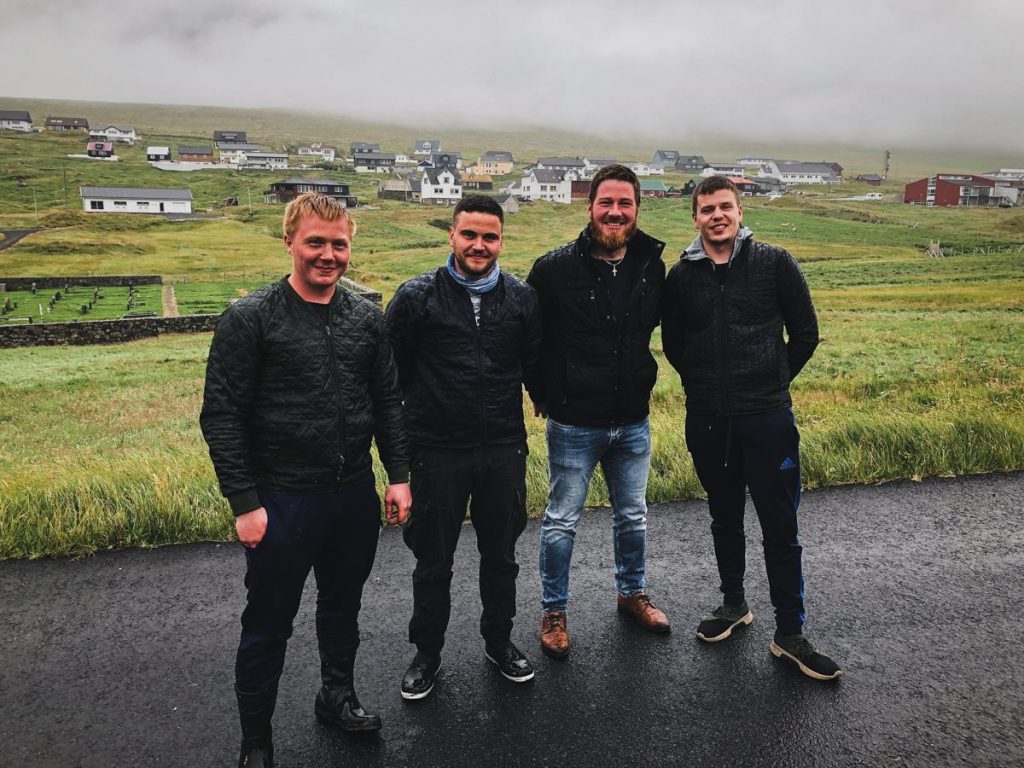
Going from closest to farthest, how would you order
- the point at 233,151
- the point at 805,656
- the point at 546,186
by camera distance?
1. the point at 805,656
2. the point at 546,186
3. the point at 233,151

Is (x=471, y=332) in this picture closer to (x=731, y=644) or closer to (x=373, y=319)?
(x=373, y=319)

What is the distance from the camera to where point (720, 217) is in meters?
4.27

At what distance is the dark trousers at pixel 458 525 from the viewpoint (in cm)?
404

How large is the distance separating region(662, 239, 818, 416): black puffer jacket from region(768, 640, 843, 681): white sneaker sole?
1.37m

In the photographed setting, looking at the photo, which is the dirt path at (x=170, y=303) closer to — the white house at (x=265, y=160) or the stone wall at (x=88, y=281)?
the stone wall at (x=88, y=281)

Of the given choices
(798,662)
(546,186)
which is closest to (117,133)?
(546,186)

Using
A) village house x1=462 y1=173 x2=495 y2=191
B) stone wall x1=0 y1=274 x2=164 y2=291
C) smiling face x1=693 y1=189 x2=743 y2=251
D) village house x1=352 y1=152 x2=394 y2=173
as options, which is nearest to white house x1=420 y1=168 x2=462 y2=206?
village house x1=462 y1=173 x2=495 y2=191

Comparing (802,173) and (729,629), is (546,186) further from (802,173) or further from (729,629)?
(729,629)

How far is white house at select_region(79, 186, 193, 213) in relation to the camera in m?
92.8

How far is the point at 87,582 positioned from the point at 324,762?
2.49 metres

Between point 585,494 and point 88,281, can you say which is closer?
point 585,494

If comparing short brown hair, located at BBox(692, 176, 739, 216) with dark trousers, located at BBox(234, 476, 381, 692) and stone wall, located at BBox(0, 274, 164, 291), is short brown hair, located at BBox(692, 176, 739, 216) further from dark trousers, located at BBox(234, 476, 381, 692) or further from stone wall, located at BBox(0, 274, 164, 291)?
stone wall, located at BBox(0, 274, 164, 291)

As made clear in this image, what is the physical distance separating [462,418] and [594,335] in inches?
40.0

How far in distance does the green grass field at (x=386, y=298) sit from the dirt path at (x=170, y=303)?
0.53 metres
